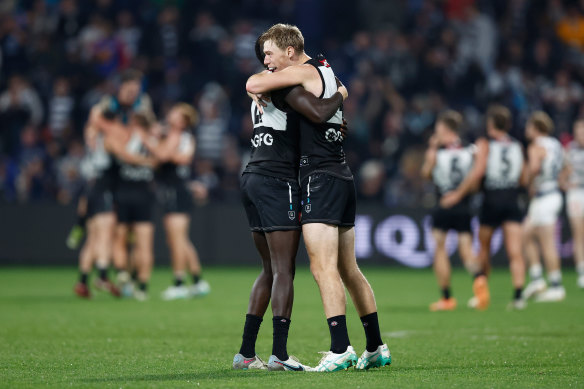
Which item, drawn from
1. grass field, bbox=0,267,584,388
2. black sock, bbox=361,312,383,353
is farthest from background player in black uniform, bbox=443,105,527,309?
black sock, bbox=361,312,383,353

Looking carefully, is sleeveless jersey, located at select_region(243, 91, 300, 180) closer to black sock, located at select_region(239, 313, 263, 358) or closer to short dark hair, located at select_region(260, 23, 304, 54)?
short dark hair, located at select_region(260, 23, 304, 54)

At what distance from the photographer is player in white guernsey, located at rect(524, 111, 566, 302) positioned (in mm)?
14242

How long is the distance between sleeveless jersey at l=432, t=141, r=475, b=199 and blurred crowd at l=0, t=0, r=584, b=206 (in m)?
7.82

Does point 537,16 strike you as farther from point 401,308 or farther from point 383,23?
point 401,308

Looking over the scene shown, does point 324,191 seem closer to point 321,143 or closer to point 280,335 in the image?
point 321,143

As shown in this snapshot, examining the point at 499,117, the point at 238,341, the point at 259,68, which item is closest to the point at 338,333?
the point at 238,341

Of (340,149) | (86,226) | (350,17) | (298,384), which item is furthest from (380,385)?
(350,17)

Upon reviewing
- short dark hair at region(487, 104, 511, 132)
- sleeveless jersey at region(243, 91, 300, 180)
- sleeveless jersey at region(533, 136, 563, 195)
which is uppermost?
short dark hair at region(487, 104, 511, 132)

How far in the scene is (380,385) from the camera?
6.38 meters

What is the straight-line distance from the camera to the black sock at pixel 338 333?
7035 mm

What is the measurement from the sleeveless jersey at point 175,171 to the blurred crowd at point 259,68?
6.49 meters

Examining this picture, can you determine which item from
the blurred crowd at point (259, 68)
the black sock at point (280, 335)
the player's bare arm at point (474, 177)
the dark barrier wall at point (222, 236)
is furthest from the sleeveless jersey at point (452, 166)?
the blurred crowd at point (259, 68)

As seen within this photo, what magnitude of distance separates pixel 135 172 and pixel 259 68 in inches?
352

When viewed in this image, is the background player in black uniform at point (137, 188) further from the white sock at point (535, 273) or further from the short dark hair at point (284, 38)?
the short dark hair at point (284, 38)
